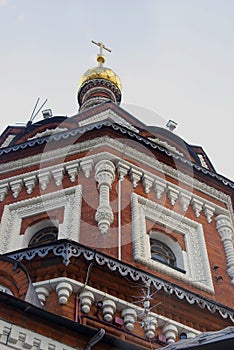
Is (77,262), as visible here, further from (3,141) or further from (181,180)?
(3,141)

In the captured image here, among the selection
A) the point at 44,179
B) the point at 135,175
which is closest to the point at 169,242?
the point at 135,175

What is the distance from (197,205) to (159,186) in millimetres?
758

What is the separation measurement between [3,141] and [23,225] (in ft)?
17.2

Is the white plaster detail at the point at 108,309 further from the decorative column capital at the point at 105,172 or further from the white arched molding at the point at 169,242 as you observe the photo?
the decorative column capital at the point at 105,172

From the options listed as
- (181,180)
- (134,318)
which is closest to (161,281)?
(134,318)

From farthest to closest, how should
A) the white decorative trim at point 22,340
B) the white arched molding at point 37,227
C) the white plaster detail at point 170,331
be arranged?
the white arched molding at point 37,227, the white plaster detail at point 170,331, the white decorative trim at point 22,340

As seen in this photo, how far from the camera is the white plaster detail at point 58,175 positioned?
10914 millimetres

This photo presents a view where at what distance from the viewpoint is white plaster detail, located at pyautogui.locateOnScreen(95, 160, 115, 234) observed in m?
9.53

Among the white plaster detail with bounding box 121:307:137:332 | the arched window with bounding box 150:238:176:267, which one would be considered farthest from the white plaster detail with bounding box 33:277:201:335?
the arched window with bounding box 150:238:176:267

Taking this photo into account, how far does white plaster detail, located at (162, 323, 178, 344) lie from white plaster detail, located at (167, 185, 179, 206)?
9.92 feet

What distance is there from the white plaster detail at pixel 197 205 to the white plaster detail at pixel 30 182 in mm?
2616

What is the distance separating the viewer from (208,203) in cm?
1161

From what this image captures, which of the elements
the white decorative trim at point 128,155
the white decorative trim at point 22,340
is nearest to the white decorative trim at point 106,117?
the white decorative trim at point 128,155

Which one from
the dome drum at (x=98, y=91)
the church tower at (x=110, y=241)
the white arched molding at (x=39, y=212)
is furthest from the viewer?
the dome drum at (x=98, y=91)
